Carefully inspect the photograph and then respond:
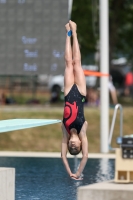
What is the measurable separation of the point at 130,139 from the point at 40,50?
36.1 feet

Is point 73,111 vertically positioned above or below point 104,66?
below

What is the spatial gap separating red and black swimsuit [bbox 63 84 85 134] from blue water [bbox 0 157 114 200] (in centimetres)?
101

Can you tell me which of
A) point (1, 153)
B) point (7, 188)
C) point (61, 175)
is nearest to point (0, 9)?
point (1, 153)

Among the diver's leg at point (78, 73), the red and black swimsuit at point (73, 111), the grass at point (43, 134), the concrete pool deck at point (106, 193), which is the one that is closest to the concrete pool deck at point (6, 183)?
the concrete pool deck at point (106, 193)

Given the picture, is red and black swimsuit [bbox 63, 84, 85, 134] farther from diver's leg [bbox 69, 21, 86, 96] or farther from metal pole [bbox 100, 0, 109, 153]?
metal pole [bbox 100, 0, 109, 153]

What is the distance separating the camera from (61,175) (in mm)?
15516

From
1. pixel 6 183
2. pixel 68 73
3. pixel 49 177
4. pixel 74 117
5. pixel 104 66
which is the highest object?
pixel 104 66

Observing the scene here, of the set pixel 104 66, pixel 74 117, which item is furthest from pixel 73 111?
pixel 104 66

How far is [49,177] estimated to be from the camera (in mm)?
15211

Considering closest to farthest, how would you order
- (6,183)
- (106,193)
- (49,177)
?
(106,193)
(6,183)
(49,177)

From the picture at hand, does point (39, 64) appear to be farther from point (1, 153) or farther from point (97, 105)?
point (97, 105)

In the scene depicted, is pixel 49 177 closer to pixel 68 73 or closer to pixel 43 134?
pixel 68 73

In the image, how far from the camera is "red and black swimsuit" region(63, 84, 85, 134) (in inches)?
511

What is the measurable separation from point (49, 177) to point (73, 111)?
247cm
